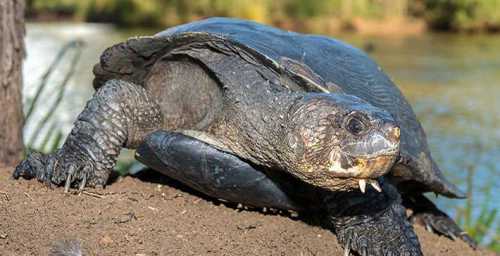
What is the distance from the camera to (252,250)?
186 cm

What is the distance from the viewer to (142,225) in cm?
184

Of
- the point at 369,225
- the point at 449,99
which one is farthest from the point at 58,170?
the point at 449,99

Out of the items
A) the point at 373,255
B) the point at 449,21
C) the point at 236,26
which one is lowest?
the point at 449,21

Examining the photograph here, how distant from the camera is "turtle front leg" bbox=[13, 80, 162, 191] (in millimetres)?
2010

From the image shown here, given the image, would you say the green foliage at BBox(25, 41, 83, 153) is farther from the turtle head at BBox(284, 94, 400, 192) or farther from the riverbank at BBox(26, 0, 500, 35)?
the riverbank at BBox(26, 0, 500, 35)

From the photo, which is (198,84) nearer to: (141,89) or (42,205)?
(141,89)

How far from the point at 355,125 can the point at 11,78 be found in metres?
1.66

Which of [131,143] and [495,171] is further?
[495,171]

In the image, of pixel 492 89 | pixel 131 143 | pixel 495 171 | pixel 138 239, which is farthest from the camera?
pixel 492 89

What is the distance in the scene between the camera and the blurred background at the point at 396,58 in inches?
172

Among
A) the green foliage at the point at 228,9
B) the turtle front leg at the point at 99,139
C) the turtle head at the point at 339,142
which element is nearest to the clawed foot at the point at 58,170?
the turtle front leg at the point at 99,139

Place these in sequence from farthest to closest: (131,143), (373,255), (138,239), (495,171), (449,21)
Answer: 1. (449,21)
2. (495,171)
3. (131,143)
4. (373,255)
5. (138,239)

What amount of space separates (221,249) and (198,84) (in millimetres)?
610

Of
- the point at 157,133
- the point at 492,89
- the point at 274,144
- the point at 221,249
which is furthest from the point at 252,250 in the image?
the point at 492,89
